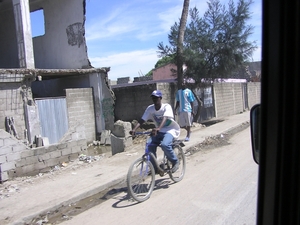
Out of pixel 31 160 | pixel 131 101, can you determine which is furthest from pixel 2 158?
pixel 131 101

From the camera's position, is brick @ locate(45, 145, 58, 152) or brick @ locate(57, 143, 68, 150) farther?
brick @ locate(57, 143, 68, 150)

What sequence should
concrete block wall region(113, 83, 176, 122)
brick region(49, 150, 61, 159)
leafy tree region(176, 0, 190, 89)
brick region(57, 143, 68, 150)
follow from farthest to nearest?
1. leafy tree region(176, 0, 190, 89)
2. concrete block wall region(113, 83, 176, 122)
3. brick region(57, 143, 68, 150)
4. brick region(49, 150, 61, 159)

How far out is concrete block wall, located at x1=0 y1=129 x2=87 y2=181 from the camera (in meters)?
7.60

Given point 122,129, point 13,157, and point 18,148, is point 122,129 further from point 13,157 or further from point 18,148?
point 13,157

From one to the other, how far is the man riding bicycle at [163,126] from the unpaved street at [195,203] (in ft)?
2.19

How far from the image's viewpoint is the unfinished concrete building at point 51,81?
10.7 metres

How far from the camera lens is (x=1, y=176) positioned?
746 centimetres

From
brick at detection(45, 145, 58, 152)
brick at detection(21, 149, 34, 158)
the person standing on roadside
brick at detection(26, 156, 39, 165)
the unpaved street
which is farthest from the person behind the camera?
the person standing on roadside

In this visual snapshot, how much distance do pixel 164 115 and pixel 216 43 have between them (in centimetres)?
1100

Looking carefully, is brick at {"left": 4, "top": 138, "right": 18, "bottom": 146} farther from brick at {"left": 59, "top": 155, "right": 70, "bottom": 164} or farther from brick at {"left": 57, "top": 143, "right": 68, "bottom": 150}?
brick at {"left": 59, "top": 155, "right": 70, "bottom": 164}

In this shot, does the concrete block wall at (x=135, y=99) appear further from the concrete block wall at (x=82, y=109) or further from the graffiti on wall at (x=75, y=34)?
the graffiti on wall at (x=75, y=34)

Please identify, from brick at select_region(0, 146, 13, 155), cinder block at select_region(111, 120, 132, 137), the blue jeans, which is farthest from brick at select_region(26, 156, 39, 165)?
the blue jeans

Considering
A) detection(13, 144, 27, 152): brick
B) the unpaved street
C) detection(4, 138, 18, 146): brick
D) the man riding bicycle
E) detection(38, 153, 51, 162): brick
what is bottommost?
the unpaved street

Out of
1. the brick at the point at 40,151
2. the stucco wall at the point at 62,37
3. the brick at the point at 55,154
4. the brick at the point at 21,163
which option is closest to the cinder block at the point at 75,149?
the brick at the point at 55,154
